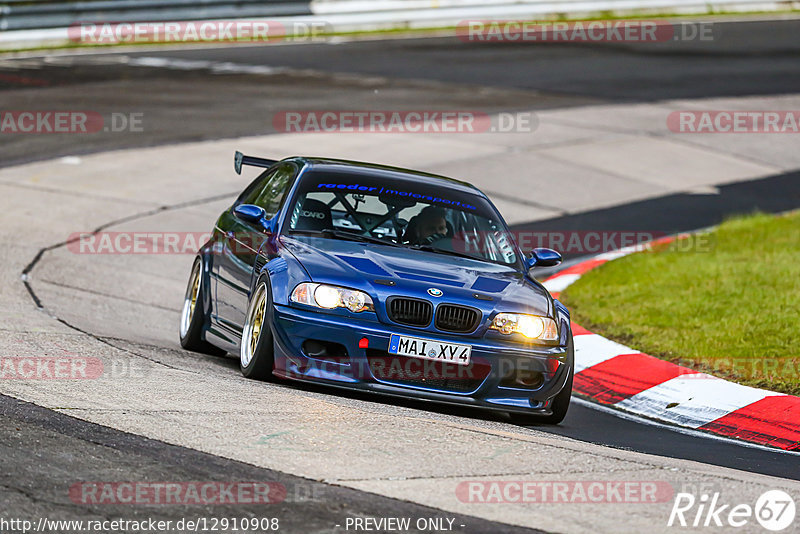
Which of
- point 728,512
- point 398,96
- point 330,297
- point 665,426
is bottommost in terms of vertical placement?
point 665,426

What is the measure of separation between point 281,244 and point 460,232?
4.22 feet

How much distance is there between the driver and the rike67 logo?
3.28 m

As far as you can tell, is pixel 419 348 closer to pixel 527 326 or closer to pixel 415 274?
pixel 415 274

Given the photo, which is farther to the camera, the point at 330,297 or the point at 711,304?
the point at 711,304

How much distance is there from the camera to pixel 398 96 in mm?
23047

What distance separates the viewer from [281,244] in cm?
823

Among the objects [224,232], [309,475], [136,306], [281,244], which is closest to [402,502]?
[309,475]

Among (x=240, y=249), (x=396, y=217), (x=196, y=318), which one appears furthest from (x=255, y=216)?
(x=196, y=318)

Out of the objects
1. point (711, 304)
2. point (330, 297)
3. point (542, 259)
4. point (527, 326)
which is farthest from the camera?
point (711, 304)

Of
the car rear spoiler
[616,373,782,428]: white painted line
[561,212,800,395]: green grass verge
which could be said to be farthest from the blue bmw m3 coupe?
[561,212,800,395]: green grass verge

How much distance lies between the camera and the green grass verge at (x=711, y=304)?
955 cm

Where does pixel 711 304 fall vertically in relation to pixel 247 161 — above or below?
below

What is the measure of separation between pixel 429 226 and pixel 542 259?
82 cm

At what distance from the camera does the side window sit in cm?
899
